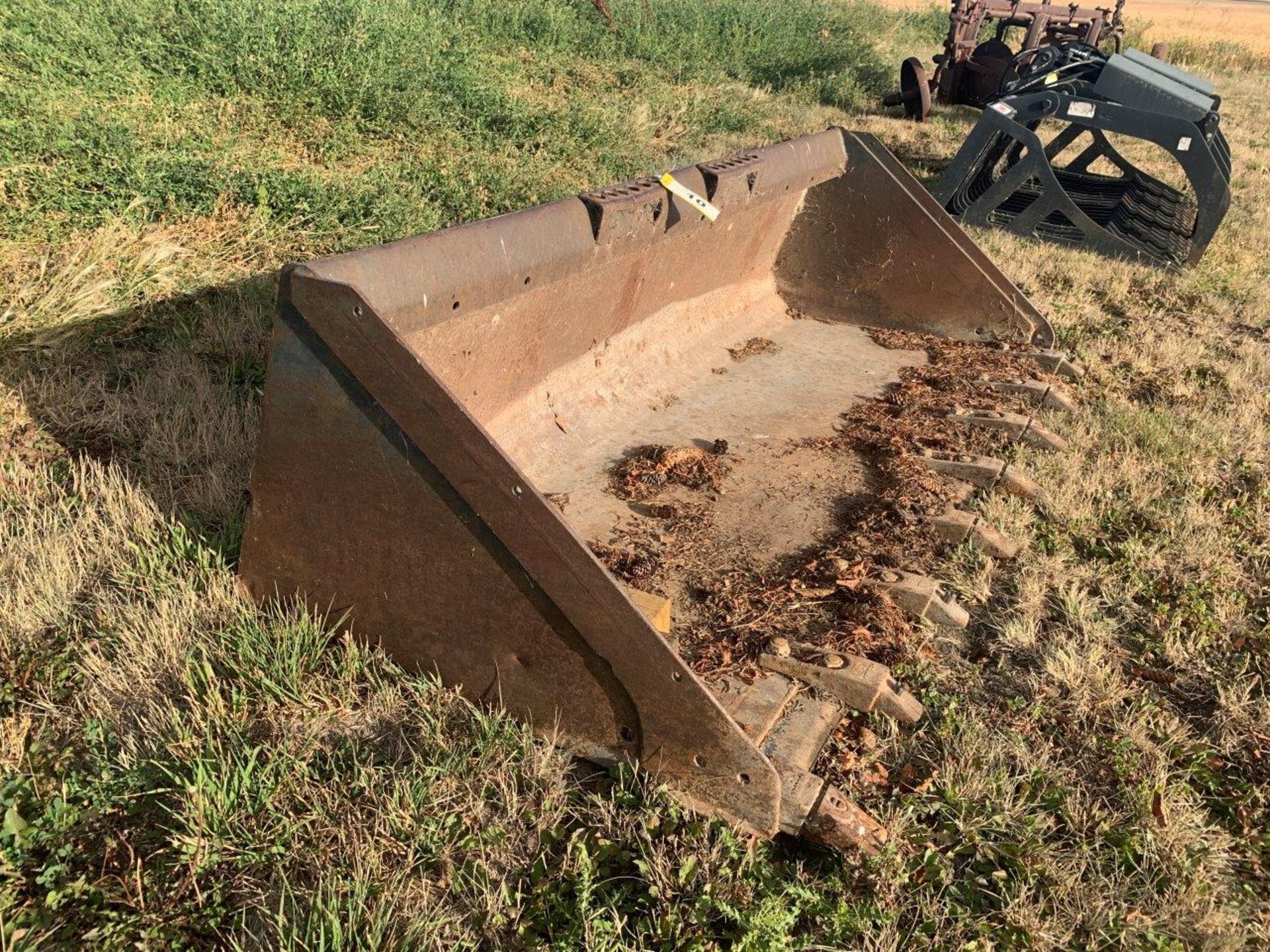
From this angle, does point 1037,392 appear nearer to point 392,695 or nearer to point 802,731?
point 802,731

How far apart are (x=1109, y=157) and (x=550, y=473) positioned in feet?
22.5

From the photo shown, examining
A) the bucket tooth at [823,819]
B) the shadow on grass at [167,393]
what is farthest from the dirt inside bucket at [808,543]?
the shadow on grass at [167,393]

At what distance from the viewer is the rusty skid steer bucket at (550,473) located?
2.25 m

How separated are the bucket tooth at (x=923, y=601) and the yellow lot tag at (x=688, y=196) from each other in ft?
4.80

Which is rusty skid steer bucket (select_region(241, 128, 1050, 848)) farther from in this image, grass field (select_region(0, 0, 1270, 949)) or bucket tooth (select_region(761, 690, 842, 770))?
grass field (select_region(0, 0, 1270, 949))

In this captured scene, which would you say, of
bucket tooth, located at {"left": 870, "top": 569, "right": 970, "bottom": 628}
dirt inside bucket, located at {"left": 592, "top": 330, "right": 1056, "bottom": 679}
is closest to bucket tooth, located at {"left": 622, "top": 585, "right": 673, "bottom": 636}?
dirt inside bucket, located at {"left": 592, "top": 330, "right": 1056, "bottom": 679}

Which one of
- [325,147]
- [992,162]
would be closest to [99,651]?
[325,147]

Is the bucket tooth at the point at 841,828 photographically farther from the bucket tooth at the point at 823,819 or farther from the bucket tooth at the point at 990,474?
the bucket tooth at the point at 990,474

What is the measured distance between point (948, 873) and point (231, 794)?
160 cm

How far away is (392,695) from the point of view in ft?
8.38

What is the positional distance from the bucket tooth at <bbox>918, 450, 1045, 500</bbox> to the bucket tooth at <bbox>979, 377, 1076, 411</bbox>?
0.82m

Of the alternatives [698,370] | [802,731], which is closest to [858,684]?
[802,731]

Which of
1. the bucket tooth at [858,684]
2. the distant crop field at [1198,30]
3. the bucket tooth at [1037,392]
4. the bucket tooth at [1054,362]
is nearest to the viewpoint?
the bucket tooth at [858,684]

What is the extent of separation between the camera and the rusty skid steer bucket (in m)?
2.25
